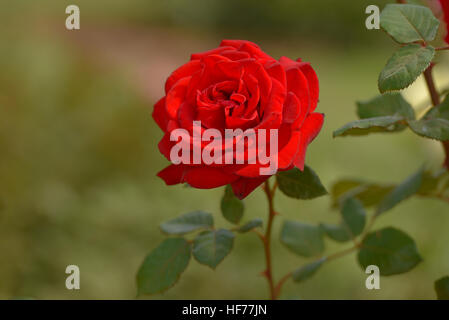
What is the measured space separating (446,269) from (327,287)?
0.25 metres

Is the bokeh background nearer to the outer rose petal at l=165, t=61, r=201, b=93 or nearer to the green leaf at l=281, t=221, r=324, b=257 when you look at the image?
the green leaf at l=281, t=221, r=324, b=257

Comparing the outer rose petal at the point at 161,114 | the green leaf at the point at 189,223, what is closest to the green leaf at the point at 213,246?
the green leaf at the point at 189,223

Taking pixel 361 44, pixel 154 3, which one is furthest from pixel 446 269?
pixel 154 3

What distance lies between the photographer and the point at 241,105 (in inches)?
14.6

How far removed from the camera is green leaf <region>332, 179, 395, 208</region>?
2.11 ft

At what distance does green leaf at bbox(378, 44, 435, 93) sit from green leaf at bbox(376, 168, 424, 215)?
17 centimetres

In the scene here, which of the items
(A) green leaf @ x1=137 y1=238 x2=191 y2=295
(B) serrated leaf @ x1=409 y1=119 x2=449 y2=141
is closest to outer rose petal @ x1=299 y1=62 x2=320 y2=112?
(B) serrated leaf @ x1=409 y1=119 x2=449 y2=141

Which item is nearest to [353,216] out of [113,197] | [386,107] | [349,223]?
[349,223]

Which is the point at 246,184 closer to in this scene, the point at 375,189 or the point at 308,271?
the point at 308,271

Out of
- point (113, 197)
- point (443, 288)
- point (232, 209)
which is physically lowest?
point (443, 288)

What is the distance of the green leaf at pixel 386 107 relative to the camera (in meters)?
0.52

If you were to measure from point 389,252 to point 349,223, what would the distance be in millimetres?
74

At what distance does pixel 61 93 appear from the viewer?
1.56 m
